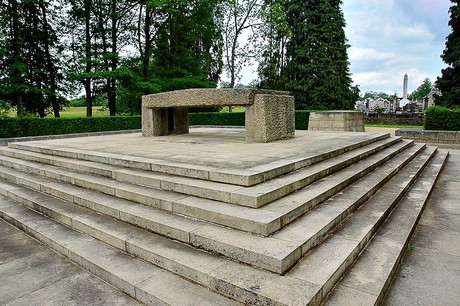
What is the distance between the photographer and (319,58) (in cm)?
2348

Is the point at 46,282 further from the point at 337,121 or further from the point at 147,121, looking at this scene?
the point at 337,121

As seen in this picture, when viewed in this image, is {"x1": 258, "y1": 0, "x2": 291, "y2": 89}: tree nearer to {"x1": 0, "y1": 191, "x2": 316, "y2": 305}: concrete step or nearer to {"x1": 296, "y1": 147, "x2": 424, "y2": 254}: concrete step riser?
{"x1": 296, "y1": 147, "x2": 424, "y2": 254}: concrete step riser

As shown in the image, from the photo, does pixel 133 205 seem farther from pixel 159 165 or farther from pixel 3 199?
pixel 3 199

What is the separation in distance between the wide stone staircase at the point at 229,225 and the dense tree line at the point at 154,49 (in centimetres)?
1322

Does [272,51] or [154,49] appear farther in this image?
[272,51]

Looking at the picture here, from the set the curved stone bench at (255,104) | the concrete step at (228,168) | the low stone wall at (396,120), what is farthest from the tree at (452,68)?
the concrete step at (228,168)

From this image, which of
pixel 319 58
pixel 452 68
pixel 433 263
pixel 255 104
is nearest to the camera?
pixel 433 263

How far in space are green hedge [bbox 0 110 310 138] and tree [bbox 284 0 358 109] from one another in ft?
26.0

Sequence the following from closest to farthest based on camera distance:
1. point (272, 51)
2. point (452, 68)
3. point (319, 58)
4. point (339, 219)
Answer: point (339, 219), point (452, 68), point (319, 58), point (272, 51)

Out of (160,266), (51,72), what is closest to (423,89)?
(51,72)

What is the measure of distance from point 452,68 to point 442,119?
10.1 metres

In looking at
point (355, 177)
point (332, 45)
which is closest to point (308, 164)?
point (355, 177)

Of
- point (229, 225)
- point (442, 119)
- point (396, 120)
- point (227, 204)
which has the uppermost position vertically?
point (396, 120)

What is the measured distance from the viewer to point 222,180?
11.3 feet
